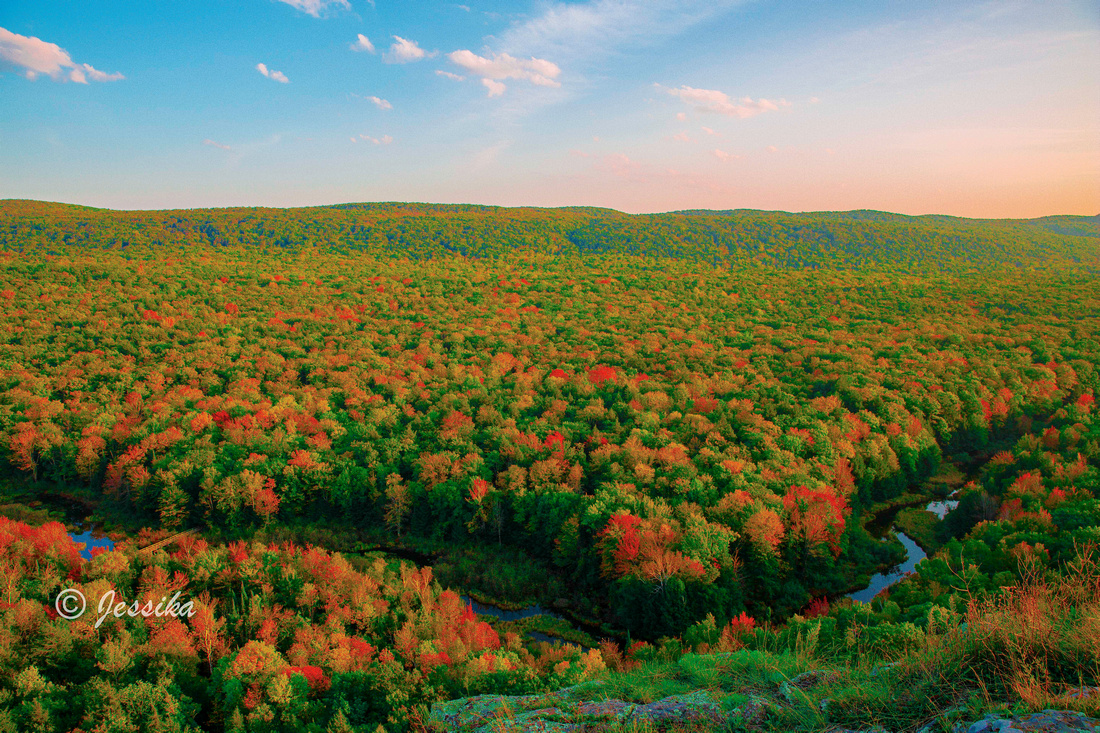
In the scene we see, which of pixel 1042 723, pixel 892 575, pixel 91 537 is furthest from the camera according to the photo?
pixel 91 537

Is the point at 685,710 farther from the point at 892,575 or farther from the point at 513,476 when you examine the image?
the point at 892,575

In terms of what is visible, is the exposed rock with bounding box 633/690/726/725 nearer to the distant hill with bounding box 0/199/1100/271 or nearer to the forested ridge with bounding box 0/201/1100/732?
the forested ridge with bounding box 0/201/1100/732

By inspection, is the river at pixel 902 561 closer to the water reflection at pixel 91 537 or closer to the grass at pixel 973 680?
the grass at pixel 973 680

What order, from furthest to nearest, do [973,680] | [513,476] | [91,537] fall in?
[91,537]
[513,476]
[973,680]

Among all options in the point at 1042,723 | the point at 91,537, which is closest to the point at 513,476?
the point at 91,537

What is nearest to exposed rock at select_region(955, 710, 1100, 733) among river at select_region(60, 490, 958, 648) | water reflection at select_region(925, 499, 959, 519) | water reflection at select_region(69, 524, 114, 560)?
river at select_region(60, 490, 958, 648)

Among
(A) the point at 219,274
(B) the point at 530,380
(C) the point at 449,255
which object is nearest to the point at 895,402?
(B) the point at 530,380

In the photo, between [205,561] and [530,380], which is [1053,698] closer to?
[205,561]

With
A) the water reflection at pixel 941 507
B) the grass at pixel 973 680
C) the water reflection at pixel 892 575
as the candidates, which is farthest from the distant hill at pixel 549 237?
the grass at pixel 973 680
